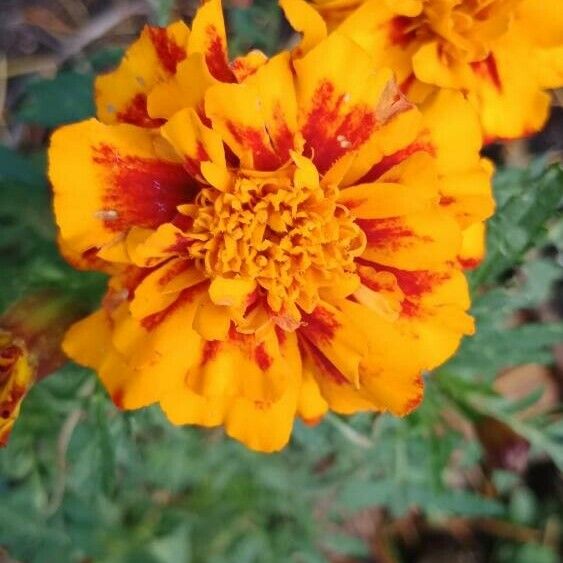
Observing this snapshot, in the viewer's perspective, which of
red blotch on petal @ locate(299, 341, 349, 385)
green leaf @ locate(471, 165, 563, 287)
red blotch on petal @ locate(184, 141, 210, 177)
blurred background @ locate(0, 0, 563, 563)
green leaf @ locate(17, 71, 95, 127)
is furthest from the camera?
green leaf @ locate(17, 71, 95, 127)

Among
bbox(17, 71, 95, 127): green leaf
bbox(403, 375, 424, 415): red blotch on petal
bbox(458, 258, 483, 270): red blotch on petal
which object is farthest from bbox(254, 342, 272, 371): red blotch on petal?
bbox(17, 71, 95, 127): green leaf

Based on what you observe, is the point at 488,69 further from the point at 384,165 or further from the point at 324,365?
the point at 324,365

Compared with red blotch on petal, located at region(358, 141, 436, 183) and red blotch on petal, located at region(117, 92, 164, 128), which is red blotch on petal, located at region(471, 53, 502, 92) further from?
red blotch on petal, located at region(117, 92, 164, 128)

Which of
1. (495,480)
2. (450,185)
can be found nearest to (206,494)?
(495,480)

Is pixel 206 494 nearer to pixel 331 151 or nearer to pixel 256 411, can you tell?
pixel 256 411


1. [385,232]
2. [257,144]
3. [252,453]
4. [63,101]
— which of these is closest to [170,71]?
[257,144]
